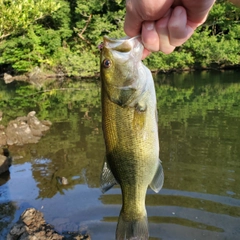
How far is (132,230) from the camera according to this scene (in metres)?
2.41

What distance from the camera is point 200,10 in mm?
1593

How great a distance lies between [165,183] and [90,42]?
2773 cm

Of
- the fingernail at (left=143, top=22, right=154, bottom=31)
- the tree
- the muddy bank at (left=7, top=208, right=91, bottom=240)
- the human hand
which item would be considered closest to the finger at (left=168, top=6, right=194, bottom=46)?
the human hand

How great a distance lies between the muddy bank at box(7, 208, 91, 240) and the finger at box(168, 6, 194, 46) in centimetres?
417

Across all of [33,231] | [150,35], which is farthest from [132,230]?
[33,231]

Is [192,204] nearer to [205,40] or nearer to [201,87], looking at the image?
[201,87]

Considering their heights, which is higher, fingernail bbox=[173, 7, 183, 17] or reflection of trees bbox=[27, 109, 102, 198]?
fingernail bbox=[173, 7, 183, 17]

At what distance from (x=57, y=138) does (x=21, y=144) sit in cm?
136

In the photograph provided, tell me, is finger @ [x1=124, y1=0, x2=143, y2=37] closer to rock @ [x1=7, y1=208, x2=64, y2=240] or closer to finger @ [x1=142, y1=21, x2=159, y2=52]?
finger @ [x1=142, y1=21, x2=159, y2=52]

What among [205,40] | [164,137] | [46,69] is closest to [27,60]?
[46,69]

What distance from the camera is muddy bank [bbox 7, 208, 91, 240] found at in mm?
5105

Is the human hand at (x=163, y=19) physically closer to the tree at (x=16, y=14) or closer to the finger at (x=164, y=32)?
the finger at (x=164, y=32)

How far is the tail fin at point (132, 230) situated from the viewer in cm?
239

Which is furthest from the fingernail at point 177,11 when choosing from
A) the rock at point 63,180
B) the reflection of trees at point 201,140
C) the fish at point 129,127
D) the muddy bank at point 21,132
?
the muddy bank at point 21,132
